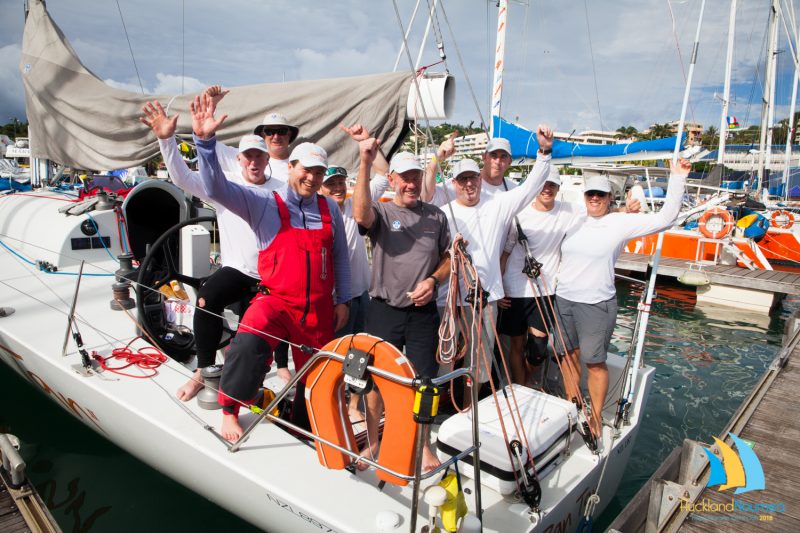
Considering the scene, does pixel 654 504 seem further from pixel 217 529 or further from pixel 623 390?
pixel 217 529

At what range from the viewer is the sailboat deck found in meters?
9.78

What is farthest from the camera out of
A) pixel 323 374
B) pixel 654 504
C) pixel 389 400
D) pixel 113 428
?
pixel 113 428

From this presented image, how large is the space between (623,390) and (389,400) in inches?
81.0

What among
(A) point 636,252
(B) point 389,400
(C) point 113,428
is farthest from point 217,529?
(A) point 636,252

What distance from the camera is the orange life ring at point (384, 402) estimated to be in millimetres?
2061

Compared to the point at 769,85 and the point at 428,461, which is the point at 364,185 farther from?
the point at 769,85

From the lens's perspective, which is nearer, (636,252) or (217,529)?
(217,529)

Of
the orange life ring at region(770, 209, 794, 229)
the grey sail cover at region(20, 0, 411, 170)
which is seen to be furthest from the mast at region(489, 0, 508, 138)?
the orange life ring at region(770, 209, 794, 229)

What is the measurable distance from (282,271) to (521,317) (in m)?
1.89

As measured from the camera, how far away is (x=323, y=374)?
90.0 inches

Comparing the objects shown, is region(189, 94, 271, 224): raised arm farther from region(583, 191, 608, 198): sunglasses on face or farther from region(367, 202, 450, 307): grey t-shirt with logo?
region(583, 191, 608, 198): sunglasses on face

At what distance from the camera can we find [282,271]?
2621 millimetres

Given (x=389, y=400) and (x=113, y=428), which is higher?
(x=389, y=400)

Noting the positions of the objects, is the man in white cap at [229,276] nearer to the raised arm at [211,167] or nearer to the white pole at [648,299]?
the raised arm at [211,167]
